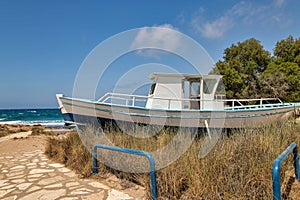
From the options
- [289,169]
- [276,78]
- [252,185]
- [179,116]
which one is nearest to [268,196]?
[252,185]

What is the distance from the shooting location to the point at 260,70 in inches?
902

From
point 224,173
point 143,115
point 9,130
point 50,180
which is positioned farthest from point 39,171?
point 9,130

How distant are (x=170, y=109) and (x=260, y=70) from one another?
20.9 meters

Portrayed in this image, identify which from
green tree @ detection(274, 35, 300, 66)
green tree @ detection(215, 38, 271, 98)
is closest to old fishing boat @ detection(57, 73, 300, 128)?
green tree @ detection(215, 38, 271, 98)

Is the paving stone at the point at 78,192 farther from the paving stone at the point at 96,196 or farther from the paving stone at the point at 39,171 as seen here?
the paving stone at the point at 39,171

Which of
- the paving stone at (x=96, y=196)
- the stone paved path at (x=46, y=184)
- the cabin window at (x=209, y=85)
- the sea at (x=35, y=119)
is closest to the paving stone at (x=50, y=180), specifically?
the stone paved path at (x=46, y=184)

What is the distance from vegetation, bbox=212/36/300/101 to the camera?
1922cm

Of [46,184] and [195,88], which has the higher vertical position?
[195,88]

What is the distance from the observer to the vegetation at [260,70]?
19.2 metres

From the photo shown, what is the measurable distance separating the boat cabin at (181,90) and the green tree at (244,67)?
12304 millimetres

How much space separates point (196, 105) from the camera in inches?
348

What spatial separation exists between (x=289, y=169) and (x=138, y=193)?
2443 millimetres

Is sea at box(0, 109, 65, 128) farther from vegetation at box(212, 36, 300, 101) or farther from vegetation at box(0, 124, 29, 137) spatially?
vegetation at box(212, 36, 300, 101)

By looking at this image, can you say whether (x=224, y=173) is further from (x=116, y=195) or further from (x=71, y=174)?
(x=71, y=174)
